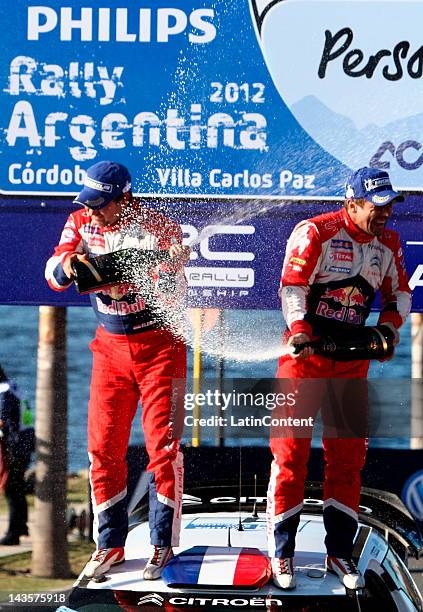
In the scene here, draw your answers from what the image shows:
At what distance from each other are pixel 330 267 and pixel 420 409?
19.8 inches

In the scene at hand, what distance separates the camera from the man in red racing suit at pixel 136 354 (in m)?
3.99

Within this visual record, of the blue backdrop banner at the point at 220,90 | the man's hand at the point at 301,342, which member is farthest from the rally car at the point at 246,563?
the blue backdrop banner at the point at 220,90

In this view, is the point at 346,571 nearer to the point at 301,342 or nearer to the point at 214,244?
the point at 301,342

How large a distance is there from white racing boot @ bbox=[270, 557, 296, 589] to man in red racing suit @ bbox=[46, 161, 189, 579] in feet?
0.99

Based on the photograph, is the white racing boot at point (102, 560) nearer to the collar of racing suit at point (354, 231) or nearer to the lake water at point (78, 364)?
the lake water at point (78, 364)

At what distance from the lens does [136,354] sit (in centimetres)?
401

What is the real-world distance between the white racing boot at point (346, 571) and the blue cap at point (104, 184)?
1.25m

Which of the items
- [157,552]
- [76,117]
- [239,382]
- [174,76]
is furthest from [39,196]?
[157,552]

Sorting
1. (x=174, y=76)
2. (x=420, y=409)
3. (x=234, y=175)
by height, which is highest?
(x=174, y=76)

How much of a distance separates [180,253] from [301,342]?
44 centimetres

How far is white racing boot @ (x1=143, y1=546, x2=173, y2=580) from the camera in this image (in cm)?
398

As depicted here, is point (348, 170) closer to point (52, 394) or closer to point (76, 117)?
point (76, 117)

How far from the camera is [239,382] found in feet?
13.2

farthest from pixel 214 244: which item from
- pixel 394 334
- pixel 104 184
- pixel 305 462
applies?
pixel 305 462
